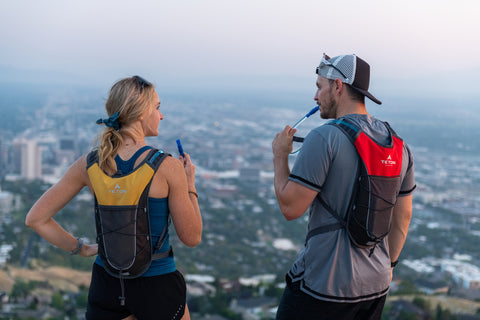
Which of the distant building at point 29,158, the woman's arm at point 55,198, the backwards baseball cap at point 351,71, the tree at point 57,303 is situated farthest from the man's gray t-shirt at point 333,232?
the distant building at point 29,158

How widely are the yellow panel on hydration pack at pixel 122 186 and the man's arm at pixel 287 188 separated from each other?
0.45 metres

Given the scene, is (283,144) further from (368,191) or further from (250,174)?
(250,174)

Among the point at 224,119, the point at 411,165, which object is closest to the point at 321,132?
the point at 411,165

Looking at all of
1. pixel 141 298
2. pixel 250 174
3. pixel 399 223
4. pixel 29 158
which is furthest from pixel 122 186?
pixel 29 158

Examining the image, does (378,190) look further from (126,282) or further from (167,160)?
(126,282)

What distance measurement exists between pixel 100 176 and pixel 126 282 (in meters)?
0.39

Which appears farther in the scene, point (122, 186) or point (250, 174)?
point (250, 174)

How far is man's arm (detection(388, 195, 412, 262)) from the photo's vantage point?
6.14 ft

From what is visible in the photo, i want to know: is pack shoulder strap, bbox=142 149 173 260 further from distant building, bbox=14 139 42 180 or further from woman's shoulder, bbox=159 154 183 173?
distant building, bbox=14 139 42 180

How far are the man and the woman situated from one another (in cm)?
35

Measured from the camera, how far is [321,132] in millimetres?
1603

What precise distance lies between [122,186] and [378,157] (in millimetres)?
869

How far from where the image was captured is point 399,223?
1880 millimetres

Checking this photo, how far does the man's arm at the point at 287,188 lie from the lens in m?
1.61
